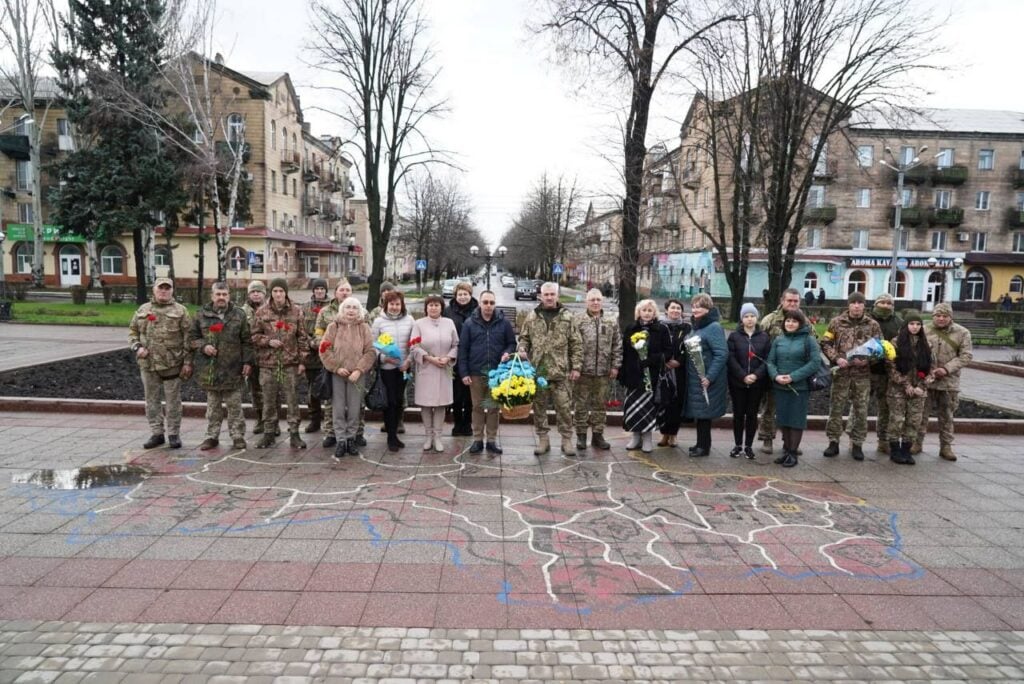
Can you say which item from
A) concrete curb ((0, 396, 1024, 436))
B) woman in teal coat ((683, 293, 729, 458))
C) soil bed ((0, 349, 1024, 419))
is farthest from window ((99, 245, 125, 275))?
woman in teal coat ((683, 293, 729, 458))

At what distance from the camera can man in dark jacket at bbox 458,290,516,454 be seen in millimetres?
7391

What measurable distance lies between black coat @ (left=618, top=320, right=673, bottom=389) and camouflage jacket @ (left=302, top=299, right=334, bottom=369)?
11.7 feet

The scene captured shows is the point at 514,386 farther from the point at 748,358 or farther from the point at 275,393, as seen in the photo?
the point at 275,393

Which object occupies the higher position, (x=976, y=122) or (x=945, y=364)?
(x=976, y=122)

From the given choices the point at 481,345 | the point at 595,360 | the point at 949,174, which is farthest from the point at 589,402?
the point at 949,174

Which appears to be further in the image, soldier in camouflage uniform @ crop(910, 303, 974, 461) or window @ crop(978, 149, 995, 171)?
window @ crop(978, 149, 995, 171)

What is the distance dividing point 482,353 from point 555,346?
32.9 inches

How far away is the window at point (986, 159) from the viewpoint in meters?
45.7

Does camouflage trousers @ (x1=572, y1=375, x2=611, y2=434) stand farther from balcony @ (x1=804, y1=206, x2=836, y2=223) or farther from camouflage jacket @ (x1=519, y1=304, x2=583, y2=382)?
balcony @ (x1=804, y1=206, x2=836, y2=223)

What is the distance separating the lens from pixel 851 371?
763cm

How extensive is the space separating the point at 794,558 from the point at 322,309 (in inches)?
222

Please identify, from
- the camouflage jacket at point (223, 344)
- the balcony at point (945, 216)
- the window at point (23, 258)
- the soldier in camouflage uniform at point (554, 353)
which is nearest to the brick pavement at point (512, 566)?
the soldier in camouflage uniform at point (554, 353)

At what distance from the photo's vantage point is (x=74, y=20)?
29.7 m

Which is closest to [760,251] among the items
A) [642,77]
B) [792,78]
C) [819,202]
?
[819,202]
